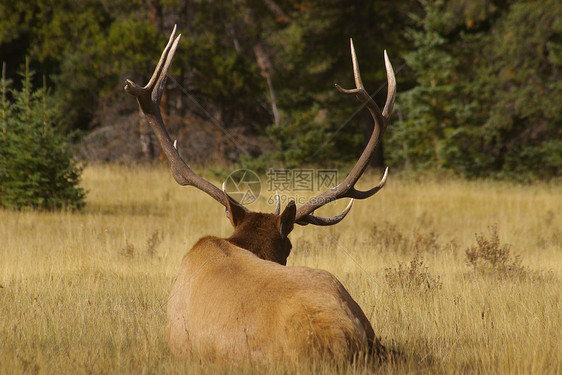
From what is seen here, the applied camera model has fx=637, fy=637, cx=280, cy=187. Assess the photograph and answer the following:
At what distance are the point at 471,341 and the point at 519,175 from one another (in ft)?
60.6

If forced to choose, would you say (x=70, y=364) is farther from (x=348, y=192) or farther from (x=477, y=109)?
(x=477, y=109)

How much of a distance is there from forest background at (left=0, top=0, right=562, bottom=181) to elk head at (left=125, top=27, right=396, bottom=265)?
11.9m

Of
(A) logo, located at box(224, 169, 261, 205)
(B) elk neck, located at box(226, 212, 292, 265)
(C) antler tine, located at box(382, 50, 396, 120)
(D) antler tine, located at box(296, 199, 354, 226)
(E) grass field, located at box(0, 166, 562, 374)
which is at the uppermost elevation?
(C) antler tine, located at box(382, 50, 396, 120)

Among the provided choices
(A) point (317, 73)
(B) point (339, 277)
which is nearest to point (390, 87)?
(B) point (339, 277)

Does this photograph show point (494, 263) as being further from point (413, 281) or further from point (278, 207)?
point (278, 207)

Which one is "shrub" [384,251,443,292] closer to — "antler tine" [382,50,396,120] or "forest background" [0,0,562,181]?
"antler tine" [382,50,396,120]

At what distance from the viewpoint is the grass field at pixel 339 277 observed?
405 cm

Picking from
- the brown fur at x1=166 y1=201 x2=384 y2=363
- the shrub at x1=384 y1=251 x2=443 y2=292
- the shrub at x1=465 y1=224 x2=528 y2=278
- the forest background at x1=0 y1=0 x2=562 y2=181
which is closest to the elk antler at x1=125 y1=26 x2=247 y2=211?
the brown fur at x1=166 y1=201 x2=384 y2=363

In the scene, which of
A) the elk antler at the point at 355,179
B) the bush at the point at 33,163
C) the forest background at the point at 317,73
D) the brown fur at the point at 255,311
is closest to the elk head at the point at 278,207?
the elk antler at the point at 355,179

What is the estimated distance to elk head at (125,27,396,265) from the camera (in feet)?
14.8

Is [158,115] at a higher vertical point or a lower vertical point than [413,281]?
higher

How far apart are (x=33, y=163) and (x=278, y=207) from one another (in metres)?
6.51

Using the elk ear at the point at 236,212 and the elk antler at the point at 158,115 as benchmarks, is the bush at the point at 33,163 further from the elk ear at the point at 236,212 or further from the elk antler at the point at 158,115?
the elk ear at the point at 236,212

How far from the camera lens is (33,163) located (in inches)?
405
